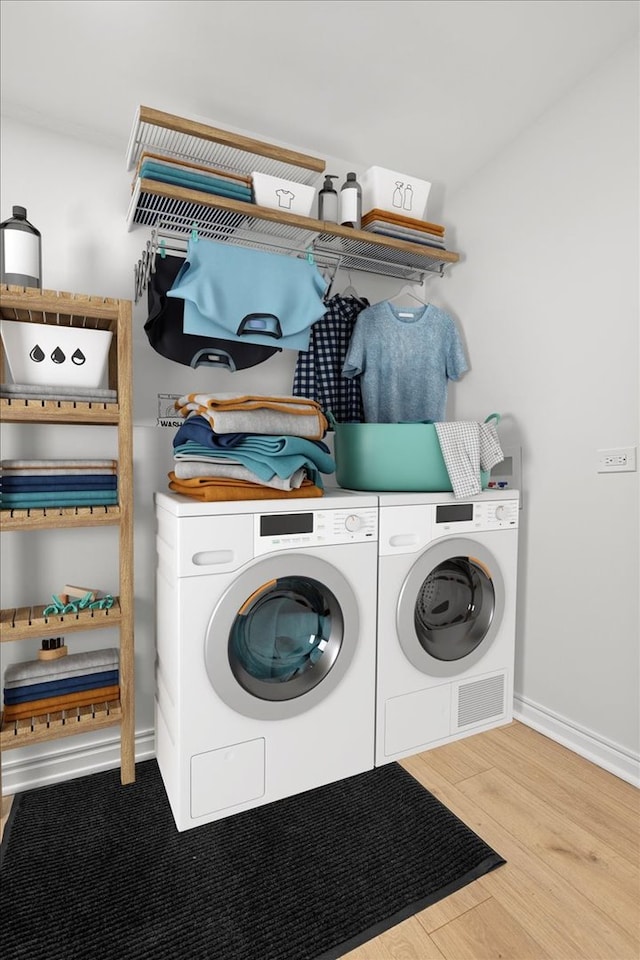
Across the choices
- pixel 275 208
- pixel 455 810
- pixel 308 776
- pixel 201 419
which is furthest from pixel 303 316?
pixel 455 810

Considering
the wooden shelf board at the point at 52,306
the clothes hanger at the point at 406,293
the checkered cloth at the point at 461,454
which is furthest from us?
the clothes hanger at the point at 406,293

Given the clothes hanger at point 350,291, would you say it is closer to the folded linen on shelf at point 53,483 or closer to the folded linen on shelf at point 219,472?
the folded linen on shelf at point 219,472

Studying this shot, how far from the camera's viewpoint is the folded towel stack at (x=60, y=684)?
1593 mm

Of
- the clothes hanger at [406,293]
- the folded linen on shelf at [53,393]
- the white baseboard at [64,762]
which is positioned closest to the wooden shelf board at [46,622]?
the white baseboard at [64,762]

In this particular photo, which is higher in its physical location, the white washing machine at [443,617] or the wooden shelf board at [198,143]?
the wooden shelf board at [198,143]

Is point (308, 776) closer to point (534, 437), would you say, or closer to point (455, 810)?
point (455, 810)

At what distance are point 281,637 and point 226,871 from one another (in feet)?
2.00

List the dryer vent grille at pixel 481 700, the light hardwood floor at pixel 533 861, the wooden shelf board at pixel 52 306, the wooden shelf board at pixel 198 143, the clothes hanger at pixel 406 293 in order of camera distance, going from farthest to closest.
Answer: the clothes hanger at pixel 406 293, the dryer vent grille at pixel 481 700, the wooden shelf board at pixel 198 143, the wooden shelf board at pixel 52 306, the light hardwood floor at pixel 533 861

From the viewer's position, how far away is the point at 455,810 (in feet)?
5.24

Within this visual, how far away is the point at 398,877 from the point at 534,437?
1.55m

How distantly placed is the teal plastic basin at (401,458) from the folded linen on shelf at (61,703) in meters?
1.12

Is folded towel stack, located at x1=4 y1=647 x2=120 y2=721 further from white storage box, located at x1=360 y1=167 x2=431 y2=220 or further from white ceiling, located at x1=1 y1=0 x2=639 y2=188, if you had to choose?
white storage box, located at x1=360 y1=167 x2=431 y2=220

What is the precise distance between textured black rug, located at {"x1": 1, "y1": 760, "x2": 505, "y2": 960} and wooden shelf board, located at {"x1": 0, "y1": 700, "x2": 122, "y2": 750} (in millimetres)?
263

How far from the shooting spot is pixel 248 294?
1.82 metres
